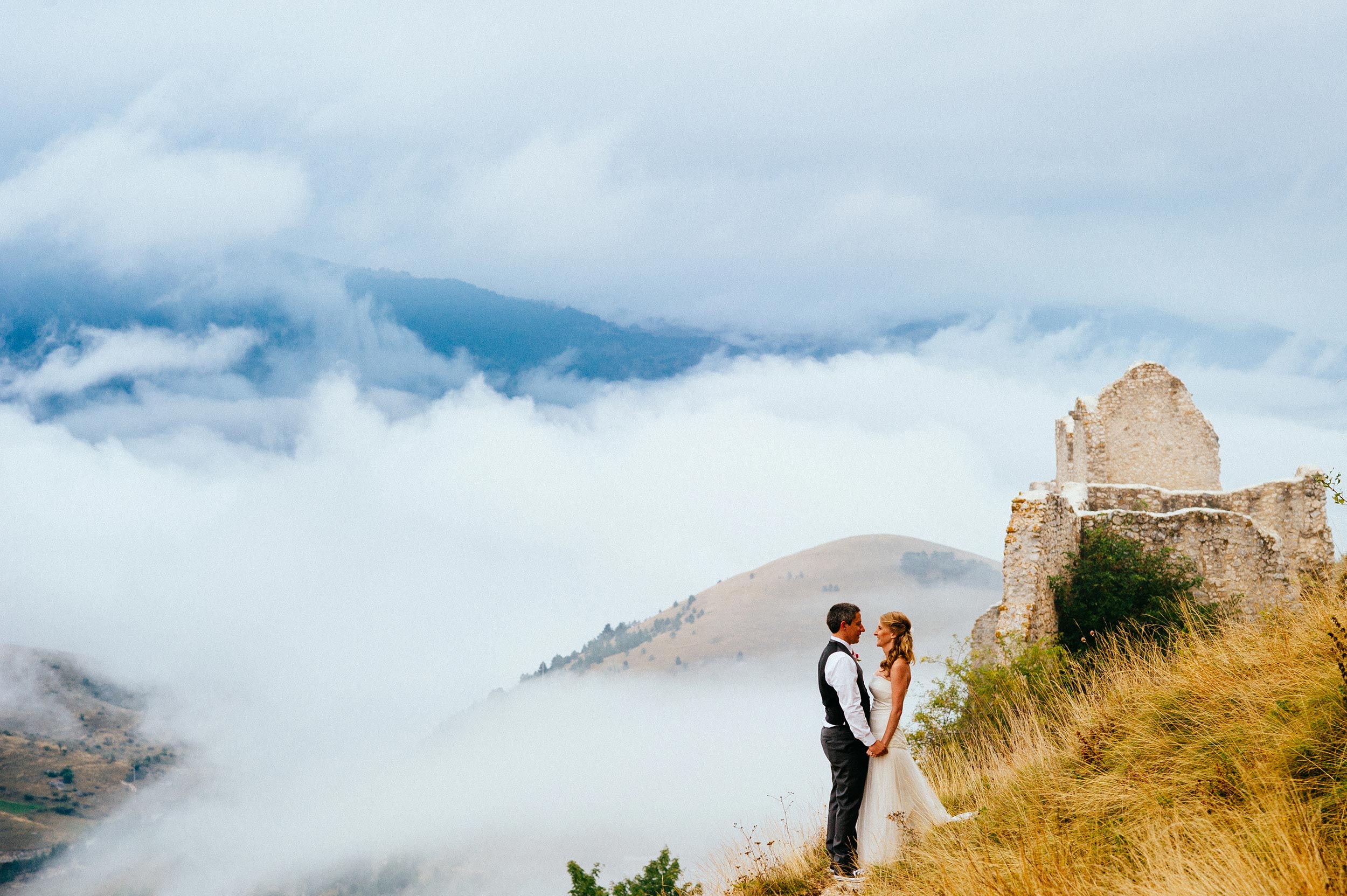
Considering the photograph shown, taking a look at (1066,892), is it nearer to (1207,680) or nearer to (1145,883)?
(1145,883)

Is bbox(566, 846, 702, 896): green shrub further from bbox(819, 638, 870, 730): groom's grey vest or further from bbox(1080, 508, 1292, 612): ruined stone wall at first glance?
bbox(819, 638, 870, 730): groom's grey vest

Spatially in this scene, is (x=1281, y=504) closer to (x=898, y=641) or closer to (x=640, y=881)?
(x=898, y=641)

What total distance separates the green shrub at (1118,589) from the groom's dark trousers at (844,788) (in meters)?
8.28


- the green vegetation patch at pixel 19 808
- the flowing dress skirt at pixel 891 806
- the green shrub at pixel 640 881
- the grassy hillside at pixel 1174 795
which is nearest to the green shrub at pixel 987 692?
the grassy hillside at pixel 1174 795

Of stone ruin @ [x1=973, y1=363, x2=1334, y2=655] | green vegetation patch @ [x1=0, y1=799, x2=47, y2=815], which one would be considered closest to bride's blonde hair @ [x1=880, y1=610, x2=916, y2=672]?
stone ruin @ [x1=973, y1=363, x2=1334, y2=655]

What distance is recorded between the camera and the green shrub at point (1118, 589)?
13758 mm

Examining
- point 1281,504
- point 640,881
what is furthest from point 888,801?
point 640,881

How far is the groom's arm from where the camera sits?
6258mm

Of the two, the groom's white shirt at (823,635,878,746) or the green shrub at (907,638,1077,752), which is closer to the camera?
the groom's white shirt at (823,635,878,746)

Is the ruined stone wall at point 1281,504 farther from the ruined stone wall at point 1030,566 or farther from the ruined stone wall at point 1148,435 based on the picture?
the ruined stone wall at point 1030,566

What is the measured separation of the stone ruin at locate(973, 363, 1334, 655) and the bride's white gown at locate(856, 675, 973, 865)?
22.4 ft

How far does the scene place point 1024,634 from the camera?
1289cm

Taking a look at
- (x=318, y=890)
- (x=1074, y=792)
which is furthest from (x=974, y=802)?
(x=318, y=890)

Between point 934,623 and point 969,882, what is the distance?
200855 millimetres
